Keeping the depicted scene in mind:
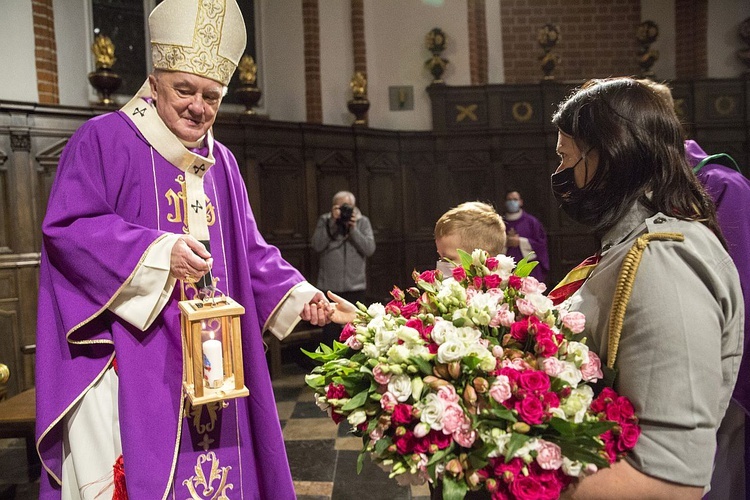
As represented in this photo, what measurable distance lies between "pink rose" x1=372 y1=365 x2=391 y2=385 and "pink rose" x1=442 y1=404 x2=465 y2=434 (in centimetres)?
14

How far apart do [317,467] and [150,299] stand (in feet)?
7.61

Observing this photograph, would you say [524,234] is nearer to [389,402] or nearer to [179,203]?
[179,203]

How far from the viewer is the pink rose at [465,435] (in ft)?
3.50

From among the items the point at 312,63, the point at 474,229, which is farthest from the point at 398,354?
the point at 312,63

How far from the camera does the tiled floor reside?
11.1 feet

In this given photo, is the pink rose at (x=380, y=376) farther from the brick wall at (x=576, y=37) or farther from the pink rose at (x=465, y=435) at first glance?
the brick wall at (x=576, y=37)

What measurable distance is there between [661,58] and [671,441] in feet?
30.7

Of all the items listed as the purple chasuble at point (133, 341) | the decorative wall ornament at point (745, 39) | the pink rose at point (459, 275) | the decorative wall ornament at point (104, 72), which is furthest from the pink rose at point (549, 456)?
the decorative wall ornament at point (745, 39)

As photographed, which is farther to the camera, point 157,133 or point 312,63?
point 312,63

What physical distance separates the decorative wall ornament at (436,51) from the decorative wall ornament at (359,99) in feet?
3.32

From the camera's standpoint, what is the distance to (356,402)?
119cm

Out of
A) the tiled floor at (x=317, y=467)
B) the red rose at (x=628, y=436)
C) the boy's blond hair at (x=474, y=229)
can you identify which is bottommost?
the tiled floor at (x=317, y=467)

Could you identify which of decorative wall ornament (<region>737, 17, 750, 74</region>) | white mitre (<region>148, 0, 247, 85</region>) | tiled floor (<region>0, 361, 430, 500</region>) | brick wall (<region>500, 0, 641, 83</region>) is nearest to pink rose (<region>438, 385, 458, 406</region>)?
white mitre (<region>148, 0, 247, 85</region>)

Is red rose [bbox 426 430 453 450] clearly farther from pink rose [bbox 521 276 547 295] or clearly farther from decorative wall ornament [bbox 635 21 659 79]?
decorative wall ornament [bbox 635 21 659 79]
